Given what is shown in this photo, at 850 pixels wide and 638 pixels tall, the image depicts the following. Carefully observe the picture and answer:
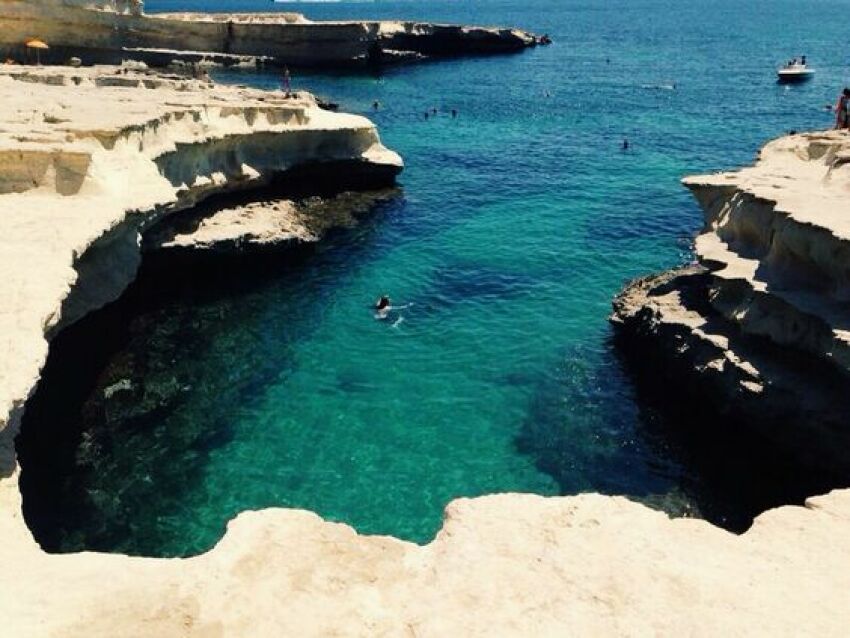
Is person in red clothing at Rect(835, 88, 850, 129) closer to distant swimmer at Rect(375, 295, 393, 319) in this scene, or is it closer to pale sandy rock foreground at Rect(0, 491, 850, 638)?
distant swimmer at Rect(375, 295, 393, 319)

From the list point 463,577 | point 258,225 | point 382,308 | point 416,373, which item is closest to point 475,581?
point 463,577

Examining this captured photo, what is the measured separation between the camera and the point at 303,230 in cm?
3531

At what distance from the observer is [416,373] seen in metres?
25.2

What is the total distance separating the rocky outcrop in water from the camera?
63.5 ft

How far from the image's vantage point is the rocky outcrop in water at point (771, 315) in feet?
63.5

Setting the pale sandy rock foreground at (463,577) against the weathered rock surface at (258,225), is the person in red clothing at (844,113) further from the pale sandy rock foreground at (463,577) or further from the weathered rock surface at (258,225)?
the pale sandy rock foreground at (463,577)

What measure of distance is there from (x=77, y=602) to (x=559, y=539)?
6569mm

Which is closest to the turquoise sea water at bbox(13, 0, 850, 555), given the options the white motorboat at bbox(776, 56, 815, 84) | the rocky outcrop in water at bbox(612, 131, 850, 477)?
the rocky outcrop in water at bbox(612, 131, 850, 477)

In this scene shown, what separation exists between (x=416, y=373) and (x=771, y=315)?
11.0 metres

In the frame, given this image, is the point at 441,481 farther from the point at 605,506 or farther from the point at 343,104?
the point at 343,104

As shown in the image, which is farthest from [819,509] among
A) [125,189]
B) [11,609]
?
[125,189]

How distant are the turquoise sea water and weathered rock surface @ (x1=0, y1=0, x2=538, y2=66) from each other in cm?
4024

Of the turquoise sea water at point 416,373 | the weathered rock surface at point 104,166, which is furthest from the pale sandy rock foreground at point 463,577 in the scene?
the turquoise sea water at point 416,373

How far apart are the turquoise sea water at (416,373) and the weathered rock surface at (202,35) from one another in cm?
4024
